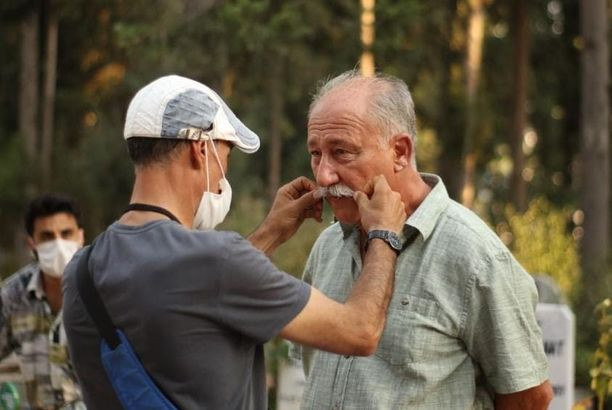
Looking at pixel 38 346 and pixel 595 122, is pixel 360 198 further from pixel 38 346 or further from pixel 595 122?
pixel 595 122

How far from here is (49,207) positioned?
6.59 metres

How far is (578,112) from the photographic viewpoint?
30641 millimetres

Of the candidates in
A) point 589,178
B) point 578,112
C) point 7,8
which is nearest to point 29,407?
point 589,178

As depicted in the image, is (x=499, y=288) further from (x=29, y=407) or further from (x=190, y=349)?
(x=29, y=407)

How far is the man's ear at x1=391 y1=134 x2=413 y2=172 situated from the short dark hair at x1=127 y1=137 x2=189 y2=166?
941 mm

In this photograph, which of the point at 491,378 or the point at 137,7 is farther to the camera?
the point at 137,7

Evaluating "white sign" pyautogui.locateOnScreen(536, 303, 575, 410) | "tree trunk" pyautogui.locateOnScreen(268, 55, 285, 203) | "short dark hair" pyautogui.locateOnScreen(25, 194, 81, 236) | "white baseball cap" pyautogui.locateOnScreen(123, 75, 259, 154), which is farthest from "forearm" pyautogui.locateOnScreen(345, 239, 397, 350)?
"tree trunk" pyautogui.locateOnScreen(268, 55, 285, 203)

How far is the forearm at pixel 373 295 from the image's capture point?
3.43 metres

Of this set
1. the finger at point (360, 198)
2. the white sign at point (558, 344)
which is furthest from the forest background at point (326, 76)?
the white sign at point (558, 344)

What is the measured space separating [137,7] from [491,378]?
15.2 m

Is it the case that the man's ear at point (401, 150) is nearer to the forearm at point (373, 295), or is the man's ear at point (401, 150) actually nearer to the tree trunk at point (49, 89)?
the forearm at point (373, 295)

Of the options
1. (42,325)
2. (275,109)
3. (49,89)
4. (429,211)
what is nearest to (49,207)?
(42,325)

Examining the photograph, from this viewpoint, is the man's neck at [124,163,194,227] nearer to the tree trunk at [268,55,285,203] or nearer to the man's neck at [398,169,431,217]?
the man's neck at [398,169,431,217]

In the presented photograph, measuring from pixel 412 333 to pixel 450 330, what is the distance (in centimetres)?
12
